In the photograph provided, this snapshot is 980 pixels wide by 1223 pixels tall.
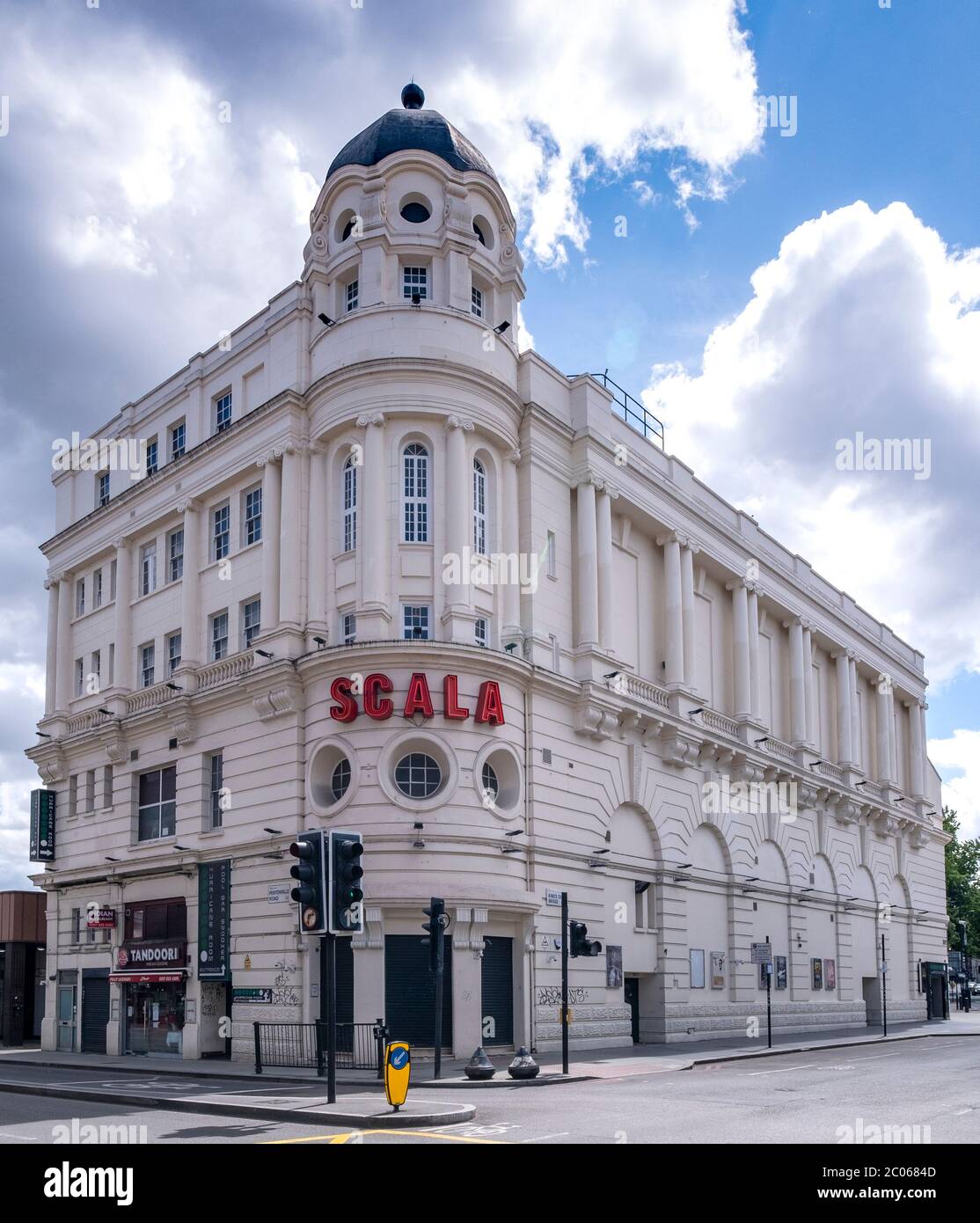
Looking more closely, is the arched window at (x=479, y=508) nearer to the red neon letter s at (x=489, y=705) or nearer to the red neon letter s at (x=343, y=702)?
the red neon letter s at (x=489, y=705)

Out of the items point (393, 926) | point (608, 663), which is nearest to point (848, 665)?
point (608, 663)

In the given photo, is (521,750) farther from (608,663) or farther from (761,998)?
(761,998)

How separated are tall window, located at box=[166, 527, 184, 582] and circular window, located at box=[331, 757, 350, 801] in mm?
11256

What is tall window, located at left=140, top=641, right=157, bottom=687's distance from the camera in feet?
136

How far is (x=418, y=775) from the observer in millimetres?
31656

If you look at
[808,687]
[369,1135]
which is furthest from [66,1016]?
[808,687]

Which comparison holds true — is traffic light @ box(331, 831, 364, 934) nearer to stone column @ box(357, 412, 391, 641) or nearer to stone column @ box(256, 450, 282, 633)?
stone column @ box(357, 412, 391, 641)

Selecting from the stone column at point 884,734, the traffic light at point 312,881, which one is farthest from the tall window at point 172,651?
the stone column at point 884,734

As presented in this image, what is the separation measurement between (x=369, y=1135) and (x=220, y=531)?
2559 centimetres

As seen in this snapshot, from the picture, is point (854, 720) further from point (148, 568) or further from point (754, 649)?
point (148, 568)

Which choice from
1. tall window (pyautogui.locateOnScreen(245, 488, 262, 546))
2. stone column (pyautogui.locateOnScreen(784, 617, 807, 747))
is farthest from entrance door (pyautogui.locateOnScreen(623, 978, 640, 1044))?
tall window (pyautogui.locateOnScreen(245, 488, 262, 546))

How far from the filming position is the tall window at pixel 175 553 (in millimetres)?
41344

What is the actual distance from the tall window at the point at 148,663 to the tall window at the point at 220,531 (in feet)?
13.8

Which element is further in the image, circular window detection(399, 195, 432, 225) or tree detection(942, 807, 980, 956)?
tree detection(942, 807, 980, 956)
